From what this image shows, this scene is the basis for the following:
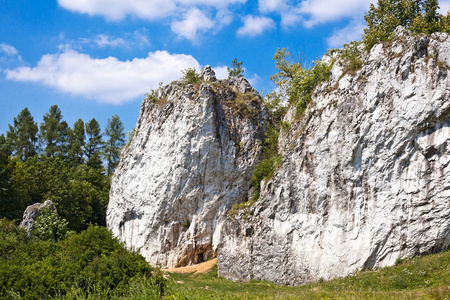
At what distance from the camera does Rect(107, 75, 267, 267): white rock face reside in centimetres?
3247

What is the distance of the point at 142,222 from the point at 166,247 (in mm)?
3556

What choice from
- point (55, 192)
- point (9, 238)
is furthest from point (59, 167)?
point (9, 238)

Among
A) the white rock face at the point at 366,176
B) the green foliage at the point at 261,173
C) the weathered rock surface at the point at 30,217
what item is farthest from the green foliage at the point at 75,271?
the green foliage at the point at 261,173

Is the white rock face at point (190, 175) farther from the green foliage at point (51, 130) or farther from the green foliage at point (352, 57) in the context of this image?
the green foliage at point (51, 130)

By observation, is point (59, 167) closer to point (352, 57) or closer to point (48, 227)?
point (48, 227)

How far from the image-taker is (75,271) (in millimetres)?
13336

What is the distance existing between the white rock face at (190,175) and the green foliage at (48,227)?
8063mm

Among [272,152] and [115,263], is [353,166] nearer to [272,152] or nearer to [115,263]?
[272,152]

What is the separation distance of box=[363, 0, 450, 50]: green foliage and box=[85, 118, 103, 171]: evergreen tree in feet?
155

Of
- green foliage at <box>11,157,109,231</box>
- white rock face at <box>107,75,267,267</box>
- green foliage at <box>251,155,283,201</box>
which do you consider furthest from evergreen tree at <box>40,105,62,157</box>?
green foliage at <box>251,155,283,201</box>

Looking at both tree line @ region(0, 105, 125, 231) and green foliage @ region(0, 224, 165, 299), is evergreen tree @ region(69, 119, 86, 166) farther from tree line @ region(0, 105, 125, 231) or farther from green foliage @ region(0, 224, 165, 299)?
green foliage @ region(0, 224, 165, 299)

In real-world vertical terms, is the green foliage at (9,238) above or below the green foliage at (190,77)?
below

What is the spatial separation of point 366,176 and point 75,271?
642 inches

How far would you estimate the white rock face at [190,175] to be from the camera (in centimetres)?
3247
